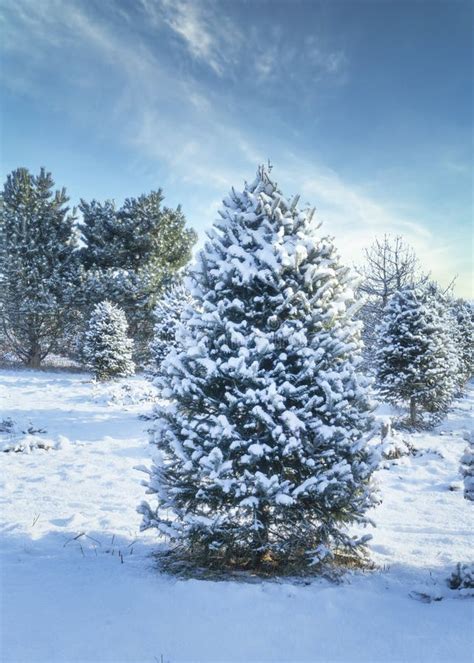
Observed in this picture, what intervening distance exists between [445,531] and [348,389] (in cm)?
293

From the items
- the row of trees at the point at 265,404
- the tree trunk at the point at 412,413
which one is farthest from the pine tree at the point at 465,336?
the row of trees at the point at 265,404

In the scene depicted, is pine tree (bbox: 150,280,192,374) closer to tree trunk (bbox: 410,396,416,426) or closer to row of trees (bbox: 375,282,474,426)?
row of trees (bbox: 375,282,474,426)

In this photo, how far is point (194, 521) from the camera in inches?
131

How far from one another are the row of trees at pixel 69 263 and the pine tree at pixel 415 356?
16063mm

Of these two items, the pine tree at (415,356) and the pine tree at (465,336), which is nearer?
the pine tree at (415,356)

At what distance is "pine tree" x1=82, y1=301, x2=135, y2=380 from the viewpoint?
59.3ft

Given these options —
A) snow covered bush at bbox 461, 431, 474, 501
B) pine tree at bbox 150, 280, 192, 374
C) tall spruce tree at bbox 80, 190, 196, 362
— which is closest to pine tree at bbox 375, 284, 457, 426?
pine tree at bbox 150, 280, 192, 374

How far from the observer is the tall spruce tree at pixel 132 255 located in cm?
2458

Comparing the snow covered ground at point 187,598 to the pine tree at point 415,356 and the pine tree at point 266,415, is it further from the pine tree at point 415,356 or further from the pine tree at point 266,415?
the pine tree at point 415,356

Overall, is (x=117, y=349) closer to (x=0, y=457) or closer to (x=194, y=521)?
(x=0, y=457)

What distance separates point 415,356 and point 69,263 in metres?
20.3

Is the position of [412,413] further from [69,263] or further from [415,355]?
[69,263]

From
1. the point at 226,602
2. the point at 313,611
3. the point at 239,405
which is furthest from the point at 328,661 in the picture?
the point at 239,405

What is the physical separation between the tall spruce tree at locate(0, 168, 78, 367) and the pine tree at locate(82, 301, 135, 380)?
4885 mm
